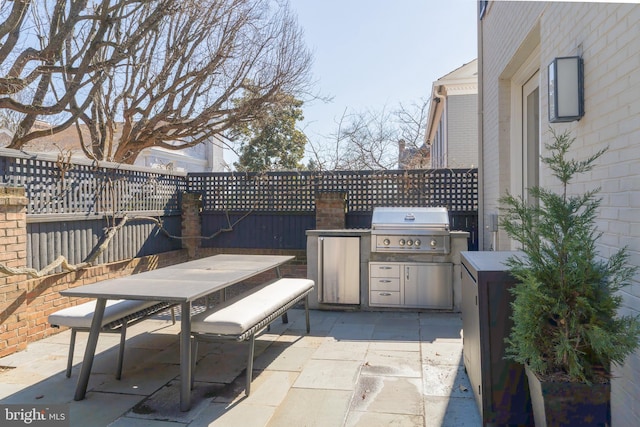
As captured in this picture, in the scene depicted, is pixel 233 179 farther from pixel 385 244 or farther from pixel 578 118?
pixel 578 118

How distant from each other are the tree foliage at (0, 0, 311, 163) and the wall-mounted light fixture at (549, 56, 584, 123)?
5917mm

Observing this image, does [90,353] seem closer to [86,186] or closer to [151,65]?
[86,186]

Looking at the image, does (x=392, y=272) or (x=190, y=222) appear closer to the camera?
(x=392, y=272)

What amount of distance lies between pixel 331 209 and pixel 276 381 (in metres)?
3.93

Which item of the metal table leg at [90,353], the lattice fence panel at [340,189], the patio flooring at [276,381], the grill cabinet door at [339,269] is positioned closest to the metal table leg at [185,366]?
the patio flooring at [276,381]

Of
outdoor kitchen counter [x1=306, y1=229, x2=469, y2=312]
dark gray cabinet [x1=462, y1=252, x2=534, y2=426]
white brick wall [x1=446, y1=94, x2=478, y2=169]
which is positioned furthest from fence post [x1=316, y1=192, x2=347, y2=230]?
white brick wall [x1=446, y1=94, x2=478, y2=169]

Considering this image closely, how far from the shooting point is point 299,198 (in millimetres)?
7629

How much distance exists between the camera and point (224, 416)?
2.99 metres

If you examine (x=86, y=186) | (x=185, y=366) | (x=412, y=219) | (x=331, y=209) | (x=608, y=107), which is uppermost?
(x=608, y=107)

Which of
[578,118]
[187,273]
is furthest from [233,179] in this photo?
[578,118]

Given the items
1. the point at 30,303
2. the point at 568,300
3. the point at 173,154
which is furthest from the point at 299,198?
the point at 173,154

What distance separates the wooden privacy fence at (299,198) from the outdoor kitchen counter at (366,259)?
4.13 ft

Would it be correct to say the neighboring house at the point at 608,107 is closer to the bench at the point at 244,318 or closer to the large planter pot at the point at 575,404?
the large planter pot at the point at 575,404

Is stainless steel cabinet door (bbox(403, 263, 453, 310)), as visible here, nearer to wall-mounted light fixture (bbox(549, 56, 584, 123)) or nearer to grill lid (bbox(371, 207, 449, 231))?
grill lid (bbox(371, 207, 449, 231))
